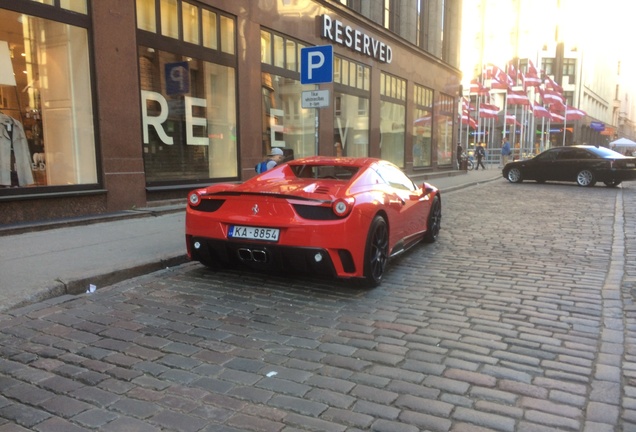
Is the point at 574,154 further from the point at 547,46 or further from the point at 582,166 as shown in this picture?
the point at 547,46

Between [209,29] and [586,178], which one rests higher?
[209,29]

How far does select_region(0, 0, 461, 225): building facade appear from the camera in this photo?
321 inches

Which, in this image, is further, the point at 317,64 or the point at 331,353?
the point at 317,64

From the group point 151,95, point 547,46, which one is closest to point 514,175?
point 151,95

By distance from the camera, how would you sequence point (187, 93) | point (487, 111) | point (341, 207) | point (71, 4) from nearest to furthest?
point (341, 207)
point (71, 4)
point (187, 93)
point (487, 111)

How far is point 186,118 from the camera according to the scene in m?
10.9

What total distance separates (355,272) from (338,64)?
13.0 metres

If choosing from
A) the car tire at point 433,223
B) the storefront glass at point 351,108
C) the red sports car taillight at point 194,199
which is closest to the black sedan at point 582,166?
the storefront glass at point 351,108

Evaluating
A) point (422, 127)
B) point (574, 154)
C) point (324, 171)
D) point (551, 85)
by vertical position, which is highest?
point (551, 85)

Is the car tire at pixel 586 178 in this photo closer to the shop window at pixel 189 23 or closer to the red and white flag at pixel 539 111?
the shop window at pixel 189 23

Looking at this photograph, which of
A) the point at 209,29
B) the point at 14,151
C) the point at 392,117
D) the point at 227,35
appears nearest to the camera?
the point at 14,151

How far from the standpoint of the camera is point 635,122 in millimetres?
125062

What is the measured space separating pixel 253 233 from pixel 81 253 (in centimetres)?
276

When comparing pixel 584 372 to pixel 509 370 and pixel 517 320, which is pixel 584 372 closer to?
pixel 509 370
